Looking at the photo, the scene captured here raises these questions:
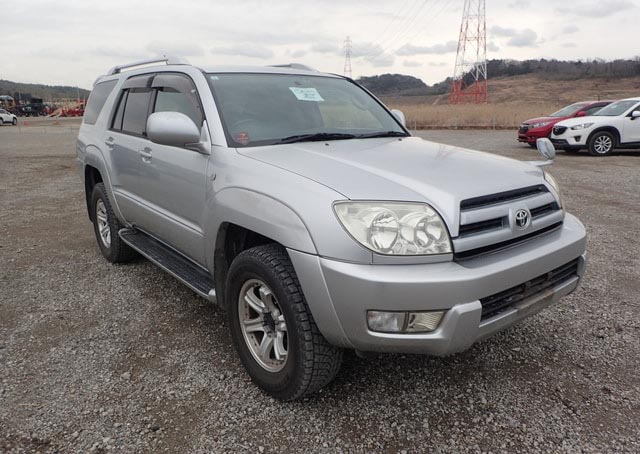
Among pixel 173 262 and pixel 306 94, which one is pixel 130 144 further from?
pixel 306 94

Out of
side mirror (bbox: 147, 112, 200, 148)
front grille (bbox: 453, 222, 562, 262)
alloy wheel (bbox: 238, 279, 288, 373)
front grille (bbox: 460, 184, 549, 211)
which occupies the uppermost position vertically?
side mirror (bbox: 147, 112, 200, 148)

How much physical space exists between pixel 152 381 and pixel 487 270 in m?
1.90

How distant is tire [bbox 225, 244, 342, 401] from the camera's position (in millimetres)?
2232

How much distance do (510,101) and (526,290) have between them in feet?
237

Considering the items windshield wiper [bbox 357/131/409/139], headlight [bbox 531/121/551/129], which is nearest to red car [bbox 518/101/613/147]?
headlight [bbox 531/121/551/129]

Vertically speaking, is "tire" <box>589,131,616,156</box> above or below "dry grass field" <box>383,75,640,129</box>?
below

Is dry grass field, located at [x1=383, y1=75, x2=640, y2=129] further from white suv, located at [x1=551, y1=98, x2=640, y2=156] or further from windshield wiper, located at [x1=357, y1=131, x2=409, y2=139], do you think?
windshield wiper, located at [x1=357, y1=131, x2=409, y2=139]

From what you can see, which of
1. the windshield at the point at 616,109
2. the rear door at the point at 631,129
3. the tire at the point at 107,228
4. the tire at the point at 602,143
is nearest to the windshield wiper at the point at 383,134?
the tire at the point at 107,228

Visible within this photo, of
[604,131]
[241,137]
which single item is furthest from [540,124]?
[241,137]

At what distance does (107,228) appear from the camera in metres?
4.71

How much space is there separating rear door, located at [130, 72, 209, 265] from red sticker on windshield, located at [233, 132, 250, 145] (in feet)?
0.69

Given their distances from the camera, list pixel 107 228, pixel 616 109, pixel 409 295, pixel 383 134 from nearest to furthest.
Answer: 1. pixel 409 295
2. pixel 383 134
3. pixel 107 228
4. pixel 616 109

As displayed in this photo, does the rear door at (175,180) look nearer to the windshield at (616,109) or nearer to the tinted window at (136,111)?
the tinted window at (136,111)

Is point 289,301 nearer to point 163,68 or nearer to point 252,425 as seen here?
point 252,425
